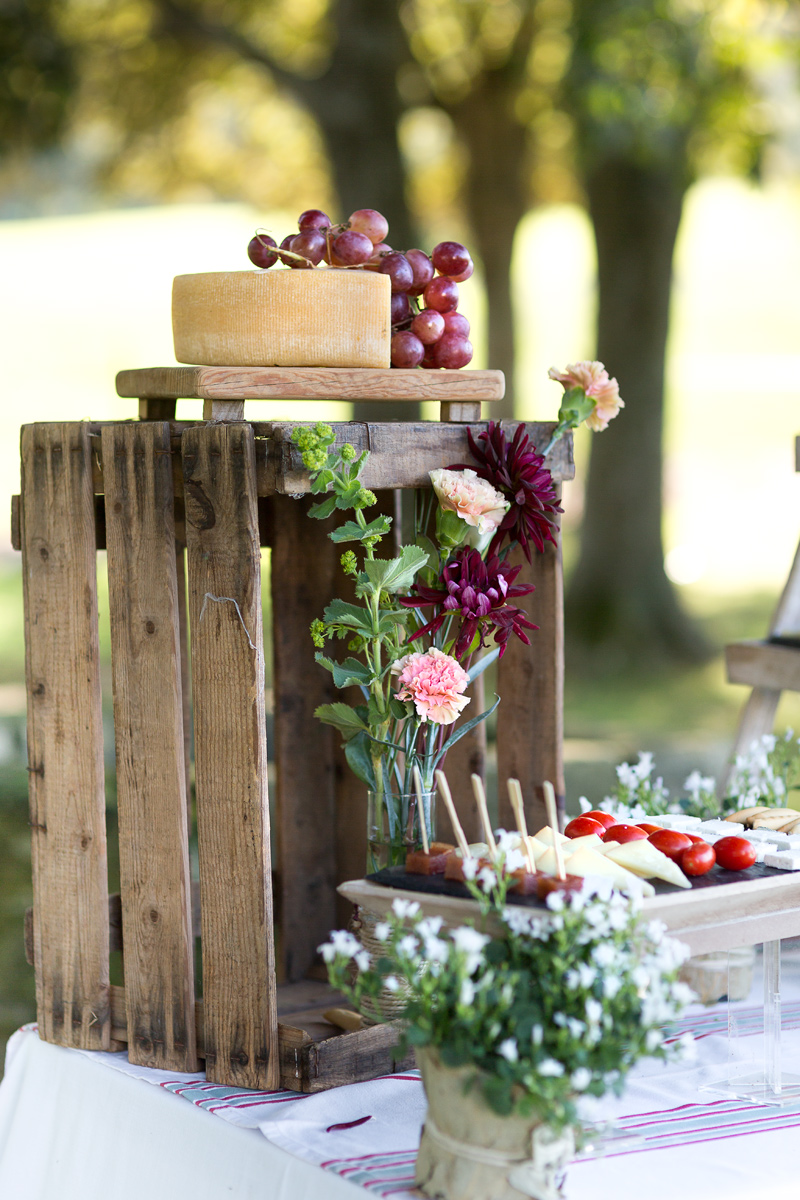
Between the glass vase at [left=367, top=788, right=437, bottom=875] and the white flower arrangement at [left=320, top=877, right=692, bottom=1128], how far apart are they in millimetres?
491

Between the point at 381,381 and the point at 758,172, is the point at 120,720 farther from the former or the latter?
the point at 758,172

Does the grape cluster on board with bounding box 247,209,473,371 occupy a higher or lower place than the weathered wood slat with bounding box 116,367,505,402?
higher

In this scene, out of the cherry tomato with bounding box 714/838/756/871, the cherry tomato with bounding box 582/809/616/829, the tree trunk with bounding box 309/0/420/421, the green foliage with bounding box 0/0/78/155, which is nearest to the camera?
the cherry tomato with bounding box 714/838/756/871

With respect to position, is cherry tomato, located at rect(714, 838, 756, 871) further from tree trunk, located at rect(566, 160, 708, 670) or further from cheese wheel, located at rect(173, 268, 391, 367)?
tree trunk, located at rect(566, 160, 708, 670)

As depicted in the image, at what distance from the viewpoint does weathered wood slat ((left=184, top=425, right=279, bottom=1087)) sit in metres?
1.68

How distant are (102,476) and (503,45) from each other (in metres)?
6.39

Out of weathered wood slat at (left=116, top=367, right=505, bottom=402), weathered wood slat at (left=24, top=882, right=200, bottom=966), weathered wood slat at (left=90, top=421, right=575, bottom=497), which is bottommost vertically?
weathered wood slat at (left=24, top=882, right=200, bottom=966)

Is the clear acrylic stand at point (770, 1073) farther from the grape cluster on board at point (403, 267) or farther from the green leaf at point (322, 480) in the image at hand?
the grape cluster on board at point (403, 267)

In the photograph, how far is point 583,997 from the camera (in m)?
1.26

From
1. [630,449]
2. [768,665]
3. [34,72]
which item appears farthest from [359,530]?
[34,72]

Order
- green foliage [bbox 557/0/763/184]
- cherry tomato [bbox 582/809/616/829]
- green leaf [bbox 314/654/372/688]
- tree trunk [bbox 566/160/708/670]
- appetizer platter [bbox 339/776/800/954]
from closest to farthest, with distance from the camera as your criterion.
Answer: appetizer platter [bbox 339/776/800/954] < cherry tomato [bbox 582/809/616/829] < green leaf [bbox 314/654/372/688] < green foliage [bbox 557/0/763/184] < tree trunk [bbox 566/160/708/670]

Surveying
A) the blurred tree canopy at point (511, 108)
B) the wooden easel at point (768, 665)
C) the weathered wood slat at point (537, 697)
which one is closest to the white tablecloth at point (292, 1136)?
the weathered wood slat at point (537, 697)

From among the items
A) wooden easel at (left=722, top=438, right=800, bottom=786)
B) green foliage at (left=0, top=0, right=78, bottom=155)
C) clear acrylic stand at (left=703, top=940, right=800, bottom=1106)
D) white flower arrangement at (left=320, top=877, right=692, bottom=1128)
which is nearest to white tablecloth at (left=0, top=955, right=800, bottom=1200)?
clear acrylic stand at (left=703, top=940, right=800, bottom=1106)

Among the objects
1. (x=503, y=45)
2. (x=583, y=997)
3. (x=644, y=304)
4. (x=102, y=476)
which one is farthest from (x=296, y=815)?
(x=503, y=45)
